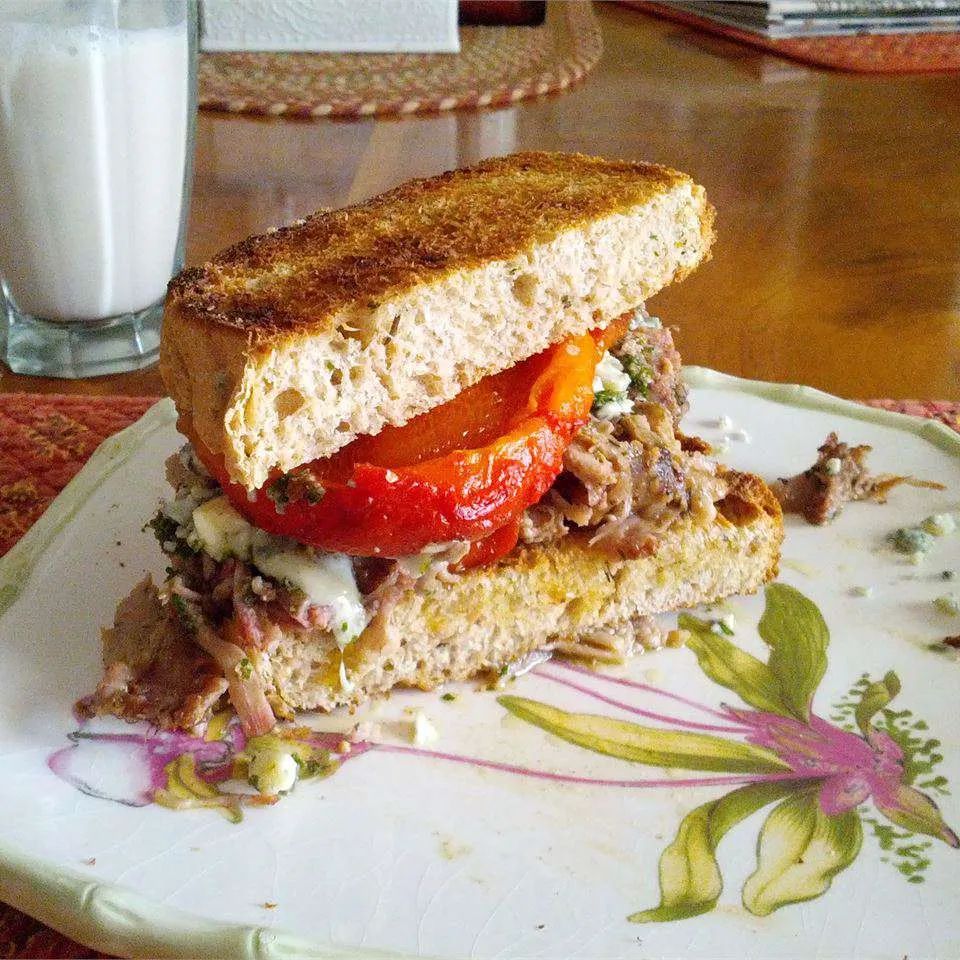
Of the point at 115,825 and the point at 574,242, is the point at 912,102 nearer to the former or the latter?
the point at 574,242

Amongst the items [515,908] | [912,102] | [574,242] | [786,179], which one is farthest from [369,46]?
[515,908]

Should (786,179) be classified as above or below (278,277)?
below

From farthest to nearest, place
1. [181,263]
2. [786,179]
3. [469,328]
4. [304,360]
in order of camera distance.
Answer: [786,179], [181,263], [469,328], [304,360]

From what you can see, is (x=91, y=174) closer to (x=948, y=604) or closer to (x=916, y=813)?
(x=948, y=604)

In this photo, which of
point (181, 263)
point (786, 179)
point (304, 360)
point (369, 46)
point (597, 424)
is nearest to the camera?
point (304, 360)

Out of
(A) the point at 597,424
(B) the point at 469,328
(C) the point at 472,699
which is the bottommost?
(C) the point at 472,699

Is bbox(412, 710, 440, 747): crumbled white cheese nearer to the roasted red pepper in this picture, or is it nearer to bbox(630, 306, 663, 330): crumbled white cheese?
the roasted red pepper

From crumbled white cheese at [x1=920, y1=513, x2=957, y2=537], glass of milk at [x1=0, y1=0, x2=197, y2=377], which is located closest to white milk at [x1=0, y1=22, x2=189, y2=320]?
glass of milk at [x1=0, y1=0, x2=197, y2=377]

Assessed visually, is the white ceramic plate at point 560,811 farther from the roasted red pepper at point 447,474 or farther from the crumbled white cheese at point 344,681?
the roasted red pepper at point 447,474
